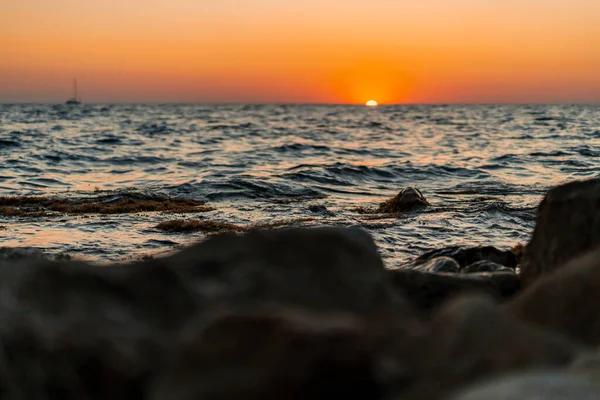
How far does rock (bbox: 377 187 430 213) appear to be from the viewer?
43.4 ft

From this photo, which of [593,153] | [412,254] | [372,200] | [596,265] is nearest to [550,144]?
[593,153]

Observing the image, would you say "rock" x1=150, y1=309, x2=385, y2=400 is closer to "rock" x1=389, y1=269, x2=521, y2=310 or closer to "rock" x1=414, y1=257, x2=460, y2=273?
"rock" x1=389, y1=269, x2=521, y2=310

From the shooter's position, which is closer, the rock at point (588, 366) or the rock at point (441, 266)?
the rock at point (588, 366)

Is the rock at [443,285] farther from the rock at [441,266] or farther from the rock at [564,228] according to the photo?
the rock at [441,266]


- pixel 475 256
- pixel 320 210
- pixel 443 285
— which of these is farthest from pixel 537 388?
pixel 320 210

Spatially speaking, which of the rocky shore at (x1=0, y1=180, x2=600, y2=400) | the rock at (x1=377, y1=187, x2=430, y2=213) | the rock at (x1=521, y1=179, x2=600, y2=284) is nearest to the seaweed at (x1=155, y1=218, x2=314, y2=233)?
the rock at (x1=377, y1=187, x2=430, y2=213)

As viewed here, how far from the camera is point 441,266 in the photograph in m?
5.54

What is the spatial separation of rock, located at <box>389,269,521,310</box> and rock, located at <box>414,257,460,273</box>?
120 cm

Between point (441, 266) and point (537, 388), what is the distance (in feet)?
13.1

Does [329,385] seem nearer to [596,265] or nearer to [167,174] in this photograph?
[596,265]

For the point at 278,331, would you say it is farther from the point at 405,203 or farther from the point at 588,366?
the point at 405,203

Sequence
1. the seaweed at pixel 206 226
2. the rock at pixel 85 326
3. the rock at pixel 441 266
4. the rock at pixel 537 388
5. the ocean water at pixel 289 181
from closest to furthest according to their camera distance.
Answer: the rock at pixel 537 388 < the rock at pixel 85 326 < the rock at pixel 441 266 < the ocean water at pixel 289 181 < the seaweed at pixel 206 226

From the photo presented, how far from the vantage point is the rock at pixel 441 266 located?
547 centimetres

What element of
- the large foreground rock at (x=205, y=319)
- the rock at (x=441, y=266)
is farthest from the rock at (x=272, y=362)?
the rock at (x=441, y=266)
